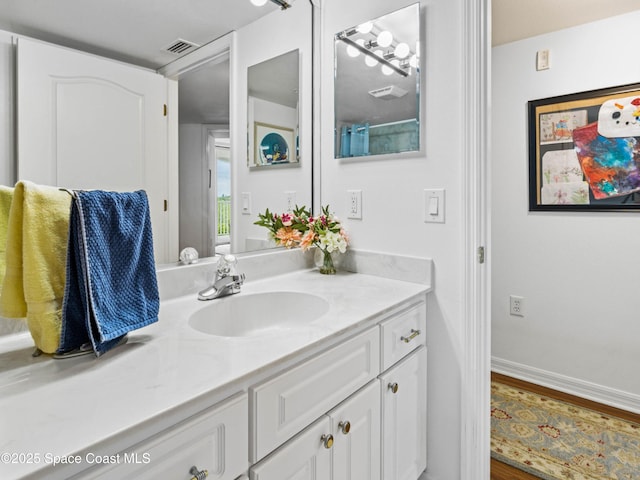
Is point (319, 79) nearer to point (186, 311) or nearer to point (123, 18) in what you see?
point (123, 18)

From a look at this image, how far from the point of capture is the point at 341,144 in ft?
5.24

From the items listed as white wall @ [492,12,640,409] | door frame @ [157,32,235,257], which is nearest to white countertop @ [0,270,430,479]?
door frame @ [157,32,235,257]

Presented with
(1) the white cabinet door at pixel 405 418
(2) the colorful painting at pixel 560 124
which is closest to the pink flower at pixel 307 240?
(1) the white cabinet door at pixel 405 418

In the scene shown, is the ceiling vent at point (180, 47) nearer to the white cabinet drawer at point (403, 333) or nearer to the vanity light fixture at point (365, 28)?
the vanity light fixture at point (365, 28)

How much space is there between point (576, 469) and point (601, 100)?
6.06 ft

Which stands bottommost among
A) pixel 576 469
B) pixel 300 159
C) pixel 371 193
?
pixel 576 469

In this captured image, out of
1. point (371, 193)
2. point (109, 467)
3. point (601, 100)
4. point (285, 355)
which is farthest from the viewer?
point (601, 100)

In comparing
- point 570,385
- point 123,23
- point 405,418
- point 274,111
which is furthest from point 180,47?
point 570,385

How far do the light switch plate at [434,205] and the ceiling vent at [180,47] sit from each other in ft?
3.10

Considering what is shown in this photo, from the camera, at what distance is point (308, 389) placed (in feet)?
2.75

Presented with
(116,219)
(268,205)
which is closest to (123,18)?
(116,219)

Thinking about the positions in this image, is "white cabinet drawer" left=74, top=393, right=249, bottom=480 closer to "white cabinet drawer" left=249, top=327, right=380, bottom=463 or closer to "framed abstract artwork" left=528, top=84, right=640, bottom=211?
"white cabinet drawer" left=249, top=327, right=380, bottom=463

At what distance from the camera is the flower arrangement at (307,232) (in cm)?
151

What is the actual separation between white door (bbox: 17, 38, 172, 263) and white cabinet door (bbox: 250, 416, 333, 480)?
27.6 inches
